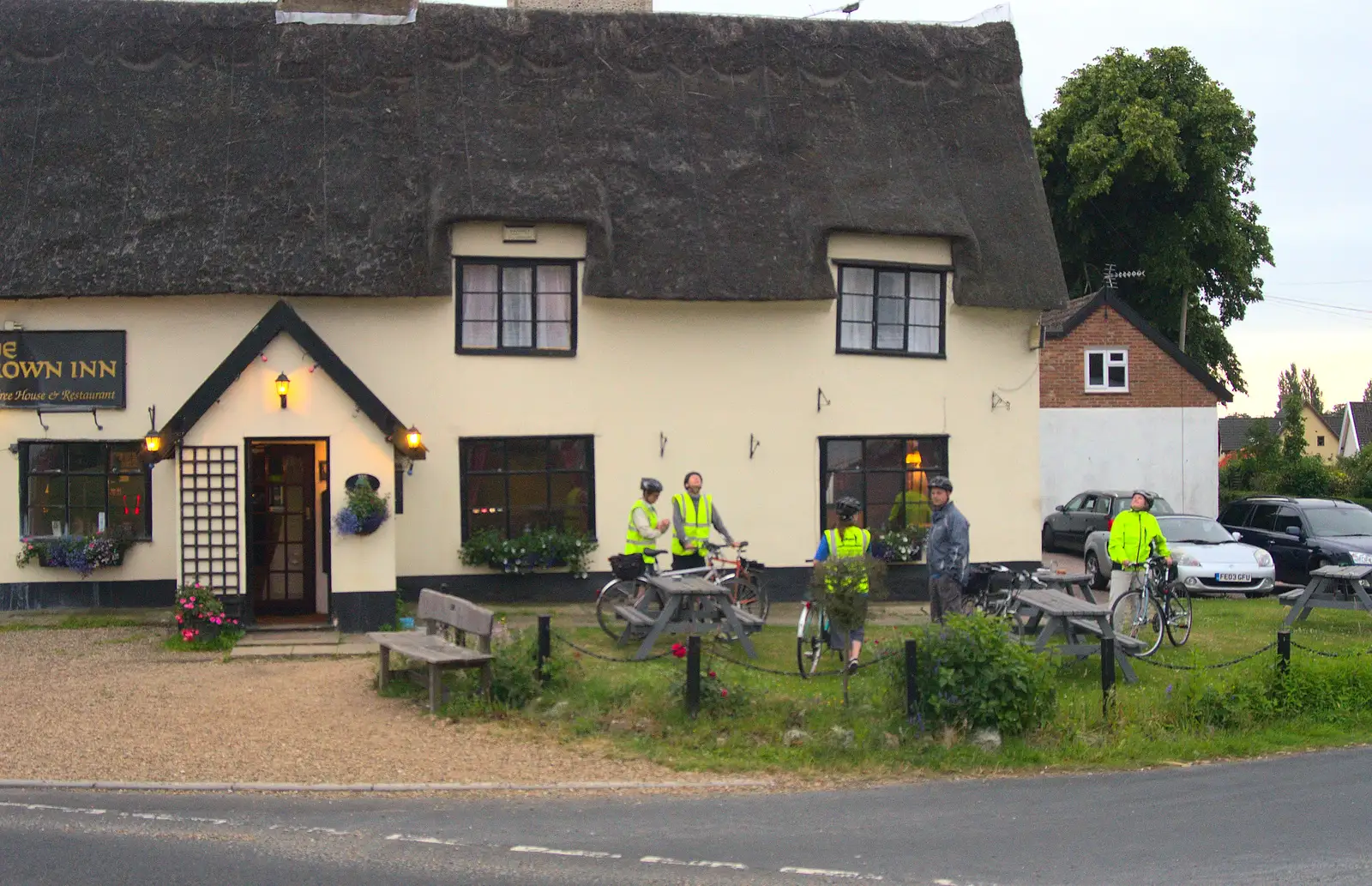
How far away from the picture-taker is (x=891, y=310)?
1972cm

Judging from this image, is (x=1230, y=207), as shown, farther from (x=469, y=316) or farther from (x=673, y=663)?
(x=673, y=663)

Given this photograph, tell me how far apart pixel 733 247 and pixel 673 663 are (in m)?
6.95

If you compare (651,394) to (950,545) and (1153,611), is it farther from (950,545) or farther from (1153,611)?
(1153,611)

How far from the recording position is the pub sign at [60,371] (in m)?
17.4

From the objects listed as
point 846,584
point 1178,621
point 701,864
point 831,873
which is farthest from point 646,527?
point 831,873

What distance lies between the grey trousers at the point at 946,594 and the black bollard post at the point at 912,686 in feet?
8.47

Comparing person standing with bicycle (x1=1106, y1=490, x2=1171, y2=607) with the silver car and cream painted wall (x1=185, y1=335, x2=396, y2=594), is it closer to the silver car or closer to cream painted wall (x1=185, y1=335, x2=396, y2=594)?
the silver car

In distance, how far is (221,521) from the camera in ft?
51.4

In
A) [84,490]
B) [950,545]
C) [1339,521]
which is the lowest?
[1339,521]

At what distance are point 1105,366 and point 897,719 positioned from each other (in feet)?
76.5

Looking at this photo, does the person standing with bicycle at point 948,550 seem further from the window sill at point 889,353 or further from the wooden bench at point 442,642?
the window sill at point 889,353

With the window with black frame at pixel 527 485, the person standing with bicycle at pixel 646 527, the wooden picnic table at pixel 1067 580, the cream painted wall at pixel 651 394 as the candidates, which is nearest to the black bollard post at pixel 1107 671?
the wooden picnic table at pixel 1067 580

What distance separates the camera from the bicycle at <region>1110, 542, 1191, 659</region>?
14.9m

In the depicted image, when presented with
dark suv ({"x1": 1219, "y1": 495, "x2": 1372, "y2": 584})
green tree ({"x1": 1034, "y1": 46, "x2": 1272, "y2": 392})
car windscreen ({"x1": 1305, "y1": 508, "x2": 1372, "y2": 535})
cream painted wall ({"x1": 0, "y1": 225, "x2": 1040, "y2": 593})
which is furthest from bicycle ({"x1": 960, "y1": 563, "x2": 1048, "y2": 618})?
green tree ({"x1": 1034, "y1": 46, "x2": 1272, "y2": 392})
